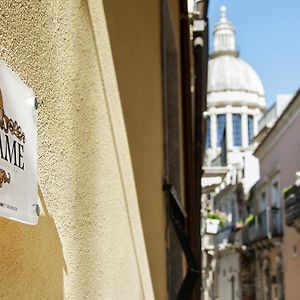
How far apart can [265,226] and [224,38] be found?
1566 inches

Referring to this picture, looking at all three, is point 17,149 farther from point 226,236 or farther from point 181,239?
point 226,236

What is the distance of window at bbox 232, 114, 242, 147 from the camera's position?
57312 mm

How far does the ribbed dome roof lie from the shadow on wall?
56.9 metres

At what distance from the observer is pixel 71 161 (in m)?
1.59

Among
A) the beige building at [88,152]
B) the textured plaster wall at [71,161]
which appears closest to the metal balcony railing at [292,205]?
the beige building at [88,152]

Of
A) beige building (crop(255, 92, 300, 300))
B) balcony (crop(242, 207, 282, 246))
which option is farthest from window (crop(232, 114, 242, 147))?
beige building (crop(255, 92, 300, 300))

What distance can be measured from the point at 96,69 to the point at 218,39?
218 ft

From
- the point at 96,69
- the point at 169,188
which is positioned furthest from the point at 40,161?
the point at 169,188

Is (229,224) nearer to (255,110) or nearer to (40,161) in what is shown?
(255,110)

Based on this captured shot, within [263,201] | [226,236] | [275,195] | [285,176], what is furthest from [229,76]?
[285,176]

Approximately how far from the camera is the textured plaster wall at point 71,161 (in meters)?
1.24

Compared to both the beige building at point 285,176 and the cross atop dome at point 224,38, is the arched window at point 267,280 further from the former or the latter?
the cross atop dome at point 224,38

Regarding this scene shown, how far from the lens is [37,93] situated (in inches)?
53.2

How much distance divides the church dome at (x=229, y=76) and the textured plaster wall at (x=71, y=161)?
52255 millimetres
